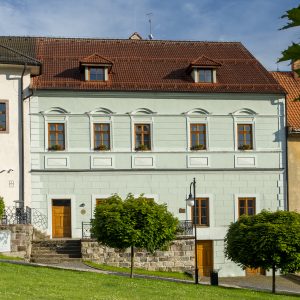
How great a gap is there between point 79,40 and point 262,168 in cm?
1144

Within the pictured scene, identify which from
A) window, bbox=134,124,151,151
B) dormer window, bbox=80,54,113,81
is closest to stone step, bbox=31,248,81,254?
window, bbox=134,124,151,151

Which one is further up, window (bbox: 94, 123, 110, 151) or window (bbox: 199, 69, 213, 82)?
window (bbox: 199, 69, 213, 82)

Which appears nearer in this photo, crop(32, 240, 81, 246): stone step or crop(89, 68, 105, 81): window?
crop(32, 240, 81, 246): stone step

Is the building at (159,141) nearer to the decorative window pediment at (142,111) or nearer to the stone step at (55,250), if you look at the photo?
the decorative window pediment at (142,111)

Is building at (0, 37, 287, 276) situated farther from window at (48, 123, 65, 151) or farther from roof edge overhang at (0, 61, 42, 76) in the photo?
roof edge overhang at (0, 61, 42, 76)

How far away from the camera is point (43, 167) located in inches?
1125

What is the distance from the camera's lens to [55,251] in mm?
26047

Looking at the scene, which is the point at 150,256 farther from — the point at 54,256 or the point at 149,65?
the point at 149,65

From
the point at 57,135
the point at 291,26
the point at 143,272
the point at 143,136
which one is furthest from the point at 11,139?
the point at 291,26

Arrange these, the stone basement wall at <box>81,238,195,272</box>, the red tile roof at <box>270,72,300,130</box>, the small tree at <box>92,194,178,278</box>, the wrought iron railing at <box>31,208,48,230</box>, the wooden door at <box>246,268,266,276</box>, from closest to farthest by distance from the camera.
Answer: the small tree at <box>92,194,178,278</box> → the stone basement wall at <box>81,238,195,272</box> → the wrought iron railing at <box>31,208,48,230</box> → the wooden door at <box>246,268,266,276</box> → the red tile roof at <box>270,72,300,130</box>

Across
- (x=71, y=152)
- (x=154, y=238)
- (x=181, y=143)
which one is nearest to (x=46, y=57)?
(x=71, y=152)

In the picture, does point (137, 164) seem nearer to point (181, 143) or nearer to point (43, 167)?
point (181, 143)

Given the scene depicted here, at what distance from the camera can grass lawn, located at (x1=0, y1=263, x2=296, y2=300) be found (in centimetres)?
1423

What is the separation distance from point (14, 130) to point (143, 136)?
5827 mm
